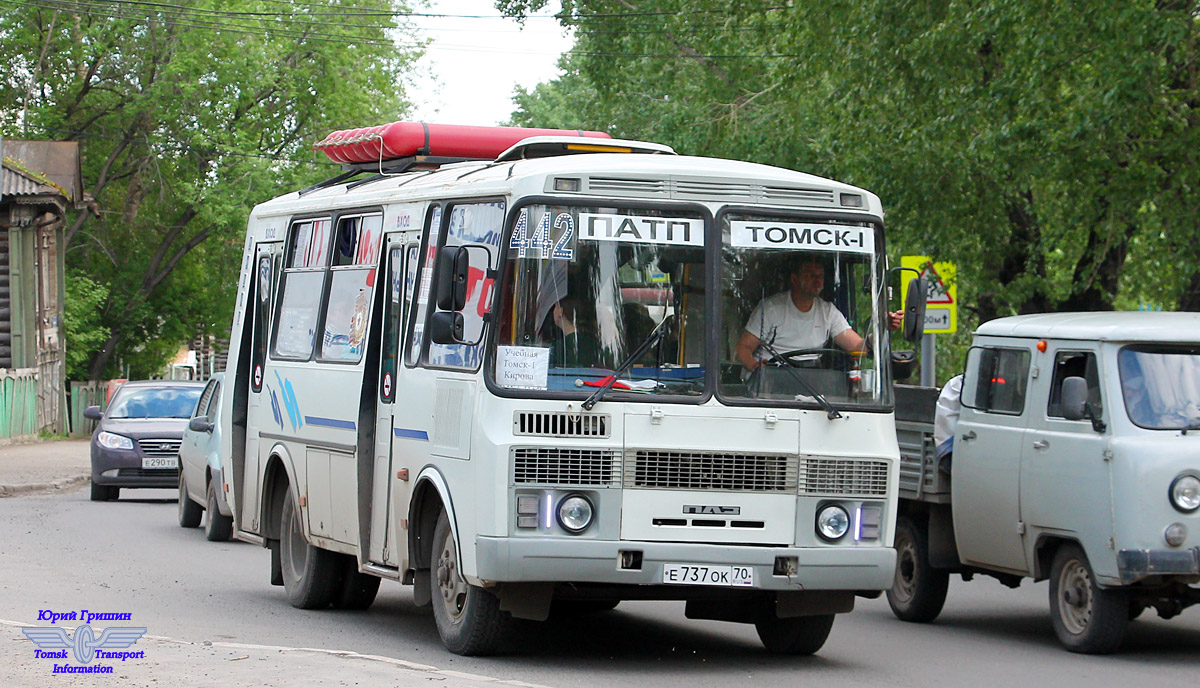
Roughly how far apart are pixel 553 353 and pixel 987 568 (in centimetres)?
444

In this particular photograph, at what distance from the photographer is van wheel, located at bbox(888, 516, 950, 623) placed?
1293 centimetres

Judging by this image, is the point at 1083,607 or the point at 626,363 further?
the point at 1083,607

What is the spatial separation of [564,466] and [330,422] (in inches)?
119

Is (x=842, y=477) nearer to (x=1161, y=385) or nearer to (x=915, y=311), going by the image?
(x=915, y=311)

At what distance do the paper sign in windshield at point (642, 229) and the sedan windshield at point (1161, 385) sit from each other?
310 centimetres

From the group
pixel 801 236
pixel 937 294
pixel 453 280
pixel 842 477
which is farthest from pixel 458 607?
pixel 937 294

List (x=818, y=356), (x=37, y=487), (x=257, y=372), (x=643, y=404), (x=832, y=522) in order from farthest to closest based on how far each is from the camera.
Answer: (x=37, y=487) → (x=257, y=372) → (x=818, y=356) → (x=832, y=522) → (x=643, y=404)

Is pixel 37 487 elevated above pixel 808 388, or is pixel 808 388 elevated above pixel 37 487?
pixel 808 388

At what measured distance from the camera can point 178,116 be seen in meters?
51.4

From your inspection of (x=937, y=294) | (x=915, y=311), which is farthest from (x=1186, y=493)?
(x=937, y=294)

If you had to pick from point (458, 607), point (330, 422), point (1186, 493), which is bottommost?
point (458, 607)

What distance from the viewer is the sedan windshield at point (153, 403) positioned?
2478cm

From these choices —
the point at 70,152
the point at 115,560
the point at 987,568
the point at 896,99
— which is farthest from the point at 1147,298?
the point at 70,152

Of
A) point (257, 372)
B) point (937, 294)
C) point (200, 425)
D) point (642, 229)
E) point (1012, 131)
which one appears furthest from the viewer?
point (937, 294)
